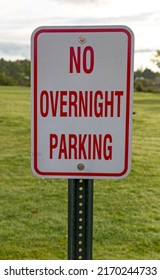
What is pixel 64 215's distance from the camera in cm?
443

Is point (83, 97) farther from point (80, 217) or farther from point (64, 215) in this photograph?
point (64, 215)

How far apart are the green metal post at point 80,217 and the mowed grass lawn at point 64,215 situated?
2.07 metres

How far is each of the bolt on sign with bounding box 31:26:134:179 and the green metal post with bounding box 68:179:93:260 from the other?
0.05 meters

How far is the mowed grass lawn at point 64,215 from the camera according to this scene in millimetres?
3543

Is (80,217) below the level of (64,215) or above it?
above

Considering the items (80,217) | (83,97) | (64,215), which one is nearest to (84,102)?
(83,97)

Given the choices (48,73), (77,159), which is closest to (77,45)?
(48,73)

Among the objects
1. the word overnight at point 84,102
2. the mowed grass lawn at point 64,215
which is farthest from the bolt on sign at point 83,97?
the mowed grass lawn at point 64,215

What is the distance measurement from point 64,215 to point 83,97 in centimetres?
326

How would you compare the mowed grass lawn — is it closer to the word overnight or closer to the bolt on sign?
the bolt on sign

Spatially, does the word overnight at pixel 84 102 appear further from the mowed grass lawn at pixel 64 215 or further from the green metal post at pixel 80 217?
the mowed grass lawn at pixel 64 215

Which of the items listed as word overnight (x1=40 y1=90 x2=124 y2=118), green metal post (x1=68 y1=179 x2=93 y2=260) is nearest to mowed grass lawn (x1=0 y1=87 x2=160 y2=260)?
green metal post (x1=68 y1=179 x2=93 y2=260)

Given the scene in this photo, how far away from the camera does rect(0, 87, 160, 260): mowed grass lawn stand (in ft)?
11.6

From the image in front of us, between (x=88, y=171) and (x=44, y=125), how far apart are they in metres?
0.24
